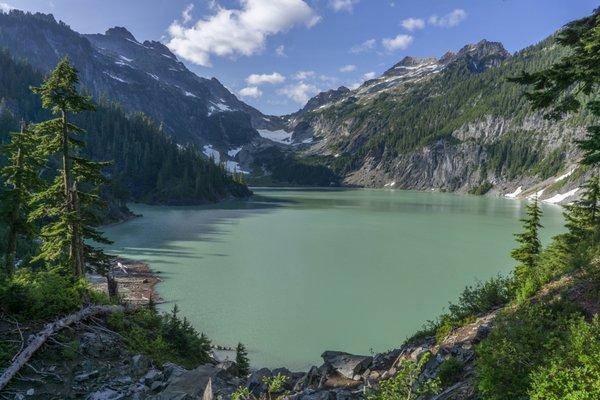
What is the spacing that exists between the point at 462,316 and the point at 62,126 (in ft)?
63.2

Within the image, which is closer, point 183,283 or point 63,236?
point 63,236

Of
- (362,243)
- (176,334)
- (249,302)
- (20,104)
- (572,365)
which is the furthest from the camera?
(20,104)

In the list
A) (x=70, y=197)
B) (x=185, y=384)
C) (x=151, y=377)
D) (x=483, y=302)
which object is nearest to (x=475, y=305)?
(x=483, y=302)

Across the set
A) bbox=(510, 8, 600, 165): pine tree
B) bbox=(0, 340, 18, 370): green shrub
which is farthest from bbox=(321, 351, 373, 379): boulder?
bbox=(510, 8, 600, 165): pine tree

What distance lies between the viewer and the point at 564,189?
6973 inches

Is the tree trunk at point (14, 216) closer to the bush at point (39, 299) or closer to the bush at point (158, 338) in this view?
the bush at point (158, 338)

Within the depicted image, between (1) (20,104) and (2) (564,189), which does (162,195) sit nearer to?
(1) (20,104)

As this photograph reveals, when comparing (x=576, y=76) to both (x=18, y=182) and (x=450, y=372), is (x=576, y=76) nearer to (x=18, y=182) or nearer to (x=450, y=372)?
(x=450, y=372)

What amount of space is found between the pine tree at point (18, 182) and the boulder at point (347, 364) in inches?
638

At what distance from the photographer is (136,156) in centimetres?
17325

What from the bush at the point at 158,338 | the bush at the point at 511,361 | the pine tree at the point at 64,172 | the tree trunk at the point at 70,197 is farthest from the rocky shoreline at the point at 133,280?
the bush at the point at 511,361

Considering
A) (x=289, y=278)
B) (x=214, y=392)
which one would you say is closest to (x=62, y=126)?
(x=214, y=392)

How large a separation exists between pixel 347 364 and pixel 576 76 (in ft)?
37.2

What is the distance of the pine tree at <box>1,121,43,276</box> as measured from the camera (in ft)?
66.6
